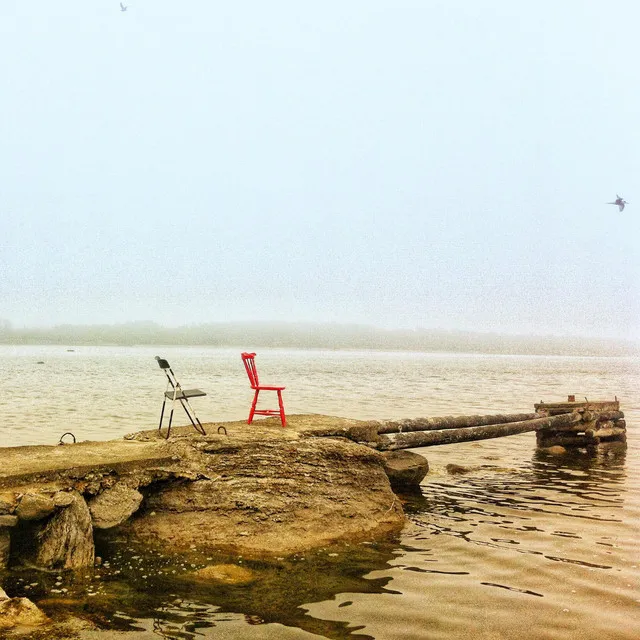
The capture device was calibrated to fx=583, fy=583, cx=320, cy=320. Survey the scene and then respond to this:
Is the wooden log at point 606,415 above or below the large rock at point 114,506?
above

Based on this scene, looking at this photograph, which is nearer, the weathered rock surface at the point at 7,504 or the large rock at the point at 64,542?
the weathered rock surface at the point at 7,504

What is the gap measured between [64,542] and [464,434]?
763cm

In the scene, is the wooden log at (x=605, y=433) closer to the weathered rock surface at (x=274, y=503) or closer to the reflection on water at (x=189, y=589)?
the weathered rock surface at (x=274, y=503)

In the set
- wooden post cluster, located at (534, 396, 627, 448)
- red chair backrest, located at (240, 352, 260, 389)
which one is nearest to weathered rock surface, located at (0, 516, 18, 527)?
red chair backrest, located at (240, 352, 260, 389)

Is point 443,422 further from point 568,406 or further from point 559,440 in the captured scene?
point 568,406

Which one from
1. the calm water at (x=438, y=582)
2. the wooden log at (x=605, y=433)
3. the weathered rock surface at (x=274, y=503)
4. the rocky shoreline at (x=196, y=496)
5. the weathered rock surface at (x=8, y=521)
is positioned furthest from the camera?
the wooden log at (x=605, y=433)

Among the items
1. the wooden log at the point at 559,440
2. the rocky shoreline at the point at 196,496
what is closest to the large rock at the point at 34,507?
the rocky shoreline at the point at 196,496

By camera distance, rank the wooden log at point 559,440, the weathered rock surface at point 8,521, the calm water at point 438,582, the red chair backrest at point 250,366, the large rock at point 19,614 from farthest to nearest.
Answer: the wooden log at point 559,440 → the red chair backrest at point 250,366 → the weathered rock surface at point 8,521 → the calm water at point 438,582 → the large rock at point 19,614

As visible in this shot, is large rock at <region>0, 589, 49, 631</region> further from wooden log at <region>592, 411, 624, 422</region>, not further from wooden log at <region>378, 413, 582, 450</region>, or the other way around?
wooden log at <region>592, 411, 624, 422</region>

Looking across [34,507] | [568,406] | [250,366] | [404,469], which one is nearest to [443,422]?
[404,469]

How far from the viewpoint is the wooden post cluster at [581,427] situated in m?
14.0

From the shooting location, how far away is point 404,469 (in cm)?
946

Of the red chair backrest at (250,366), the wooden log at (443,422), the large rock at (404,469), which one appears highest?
the red chair backrest at (250,366)

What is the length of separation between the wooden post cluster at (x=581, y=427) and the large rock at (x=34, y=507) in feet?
37.4
